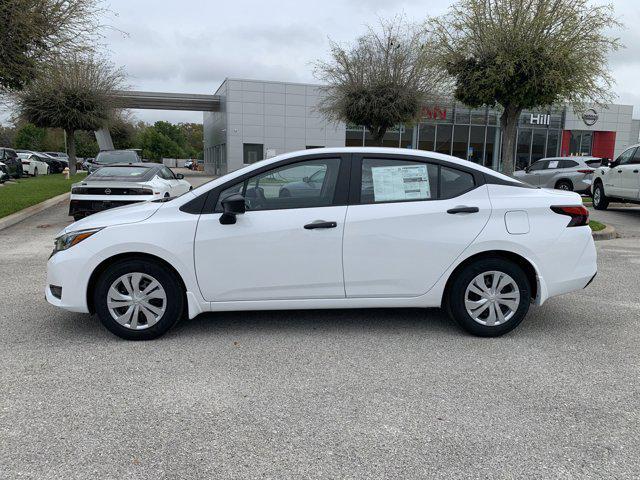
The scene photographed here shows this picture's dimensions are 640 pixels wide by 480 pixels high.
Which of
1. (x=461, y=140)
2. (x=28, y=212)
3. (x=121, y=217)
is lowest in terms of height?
(x=28, y=212)

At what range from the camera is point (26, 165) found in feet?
100

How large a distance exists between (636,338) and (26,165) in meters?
33.0

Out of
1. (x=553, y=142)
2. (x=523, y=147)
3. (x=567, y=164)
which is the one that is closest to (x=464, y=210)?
(x=567, y=164)

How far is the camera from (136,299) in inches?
172

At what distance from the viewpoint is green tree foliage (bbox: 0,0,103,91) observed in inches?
387

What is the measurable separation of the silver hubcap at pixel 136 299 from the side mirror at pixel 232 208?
77 cm

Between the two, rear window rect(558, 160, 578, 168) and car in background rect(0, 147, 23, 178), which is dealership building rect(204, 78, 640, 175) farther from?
rear window rect(558, 160, 578, 168)

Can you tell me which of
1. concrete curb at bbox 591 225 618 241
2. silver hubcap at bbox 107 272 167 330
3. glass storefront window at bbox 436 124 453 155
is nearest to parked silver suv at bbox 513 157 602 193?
concrete curb at bbox 591 225 618 241

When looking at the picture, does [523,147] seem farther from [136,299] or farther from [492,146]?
[136,299]

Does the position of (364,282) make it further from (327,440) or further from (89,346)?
(89,346)

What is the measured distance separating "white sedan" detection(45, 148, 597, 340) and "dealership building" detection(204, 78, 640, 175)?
3431cm

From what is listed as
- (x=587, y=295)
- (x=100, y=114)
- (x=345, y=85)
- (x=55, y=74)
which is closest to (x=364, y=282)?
(x=587, y=295)

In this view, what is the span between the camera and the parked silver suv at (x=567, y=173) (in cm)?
1762

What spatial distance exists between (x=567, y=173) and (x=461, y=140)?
23.4 metres
